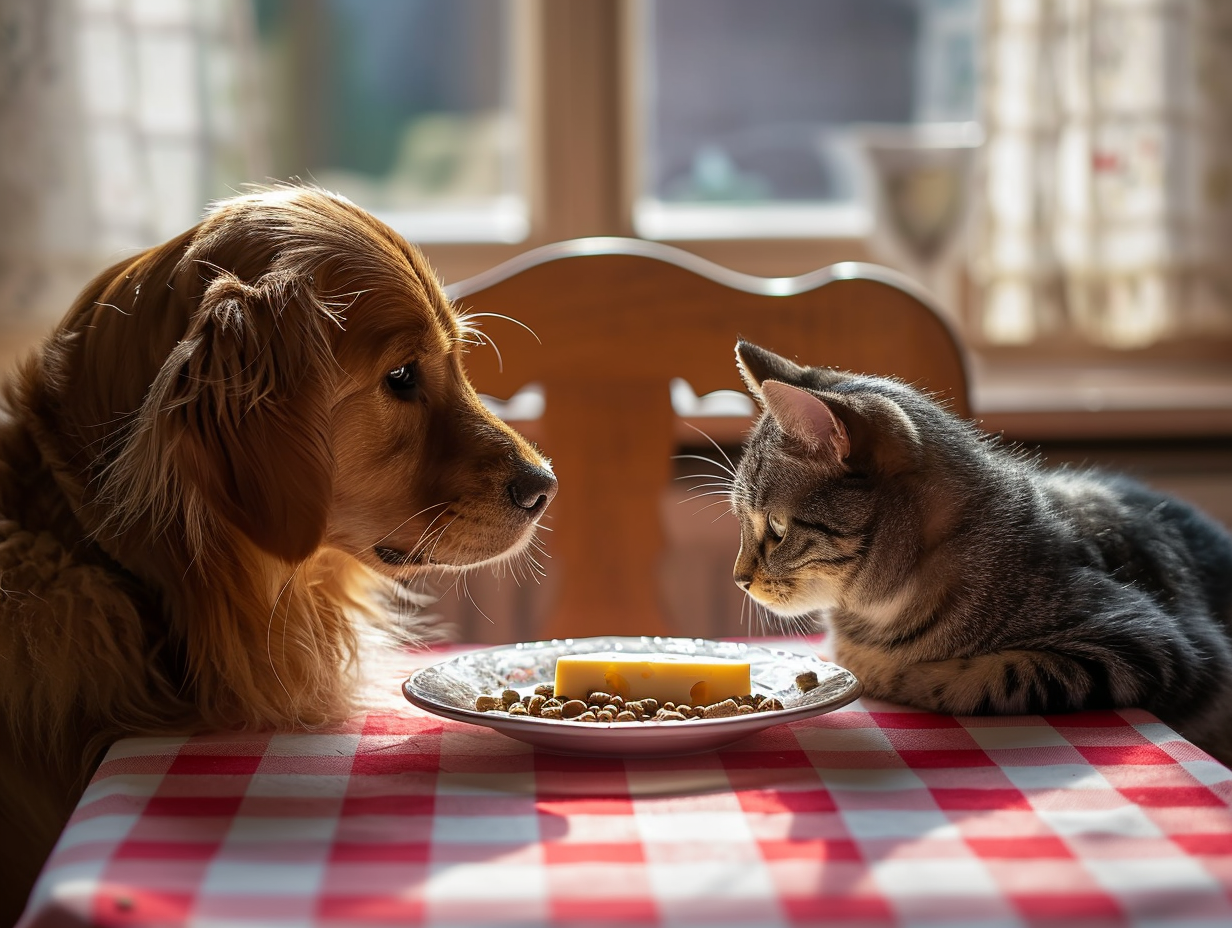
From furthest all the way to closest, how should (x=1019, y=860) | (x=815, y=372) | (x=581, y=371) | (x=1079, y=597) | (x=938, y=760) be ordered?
(x=581, y=371) → (x=815, y=372) → (x=1079, y=597) → (x=938, y=760) → (x=1019, y=860)

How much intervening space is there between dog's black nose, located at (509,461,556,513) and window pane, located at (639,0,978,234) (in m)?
1.51

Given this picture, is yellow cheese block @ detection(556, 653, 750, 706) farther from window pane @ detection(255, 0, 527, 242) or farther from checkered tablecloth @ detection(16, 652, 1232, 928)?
window pane @ detection(255, 0, 527, 242)

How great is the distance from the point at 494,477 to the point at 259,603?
0.79 ft

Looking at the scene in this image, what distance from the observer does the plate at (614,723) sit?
0.88m

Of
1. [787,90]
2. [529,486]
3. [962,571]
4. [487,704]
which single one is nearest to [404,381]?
[529,486]

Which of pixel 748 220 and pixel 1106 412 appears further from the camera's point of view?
pixel 748 220

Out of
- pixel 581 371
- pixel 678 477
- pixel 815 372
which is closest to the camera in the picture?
pixel 815 372

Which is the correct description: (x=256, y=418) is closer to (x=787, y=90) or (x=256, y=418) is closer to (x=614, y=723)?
(x=614, y=723)

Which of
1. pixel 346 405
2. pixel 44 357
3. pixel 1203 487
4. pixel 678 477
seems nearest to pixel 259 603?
pixel 346 405

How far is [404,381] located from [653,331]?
59 centimetres

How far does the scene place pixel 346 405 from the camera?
1120 millimetres

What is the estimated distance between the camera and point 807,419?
3.67 ft

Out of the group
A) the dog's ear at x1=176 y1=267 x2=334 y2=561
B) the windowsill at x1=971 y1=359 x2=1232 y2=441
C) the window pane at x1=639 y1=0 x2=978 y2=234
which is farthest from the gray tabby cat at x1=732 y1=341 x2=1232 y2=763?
the window pane at x1=639 y1=0 x2=978 y2=234

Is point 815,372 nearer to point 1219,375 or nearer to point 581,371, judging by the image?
point 581,371
